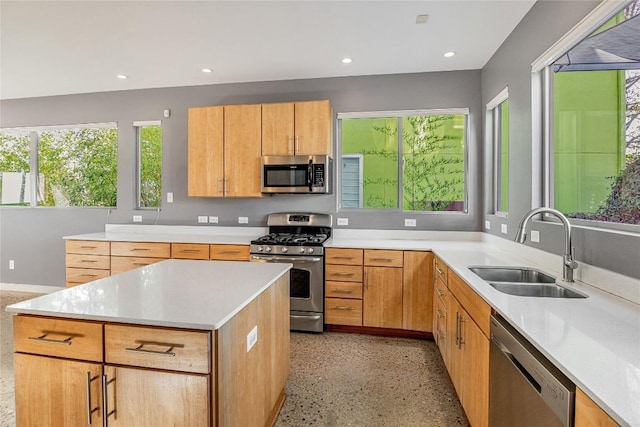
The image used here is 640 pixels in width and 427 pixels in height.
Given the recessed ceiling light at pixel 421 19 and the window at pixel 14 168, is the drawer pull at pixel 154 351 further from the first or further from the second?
the window at pixel 14 168

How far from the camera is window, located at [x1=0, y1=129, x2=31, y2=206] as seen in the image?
185 inches

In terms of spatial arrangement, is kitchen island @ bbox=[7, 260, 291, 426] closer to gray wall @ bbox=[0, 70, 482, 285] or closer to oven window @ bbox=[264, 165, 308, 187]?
oven window @ bbox=[264, 165, 308, 187]

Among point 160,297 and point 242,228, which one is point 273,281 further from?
point 242,228

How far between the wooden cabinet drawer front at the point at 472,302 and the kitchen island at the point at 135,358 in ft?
3.55

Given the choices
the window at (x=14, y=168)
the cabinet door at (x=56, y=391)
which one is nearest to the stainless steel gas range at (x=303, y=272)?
the cabinet door at (x=56, y=391)

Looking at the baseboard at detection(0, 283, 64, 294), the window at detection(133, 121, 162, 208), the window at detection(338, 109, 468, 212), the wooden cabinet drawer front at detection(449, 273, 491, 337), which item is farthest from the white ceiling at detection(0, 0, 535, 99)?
the baseboard at detection(0, 283, 64, 294)

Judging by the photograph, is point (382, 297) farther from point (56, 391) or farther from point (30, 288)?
point (30, 288)

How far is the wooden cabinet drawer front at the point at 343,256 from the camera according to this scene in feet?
10.5

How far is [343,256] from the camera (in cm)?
321

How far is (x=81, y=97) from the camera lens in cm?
443

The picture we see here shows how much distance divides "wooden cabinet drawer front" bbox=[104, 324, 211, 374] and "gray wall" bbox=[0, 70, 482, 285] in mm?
2781

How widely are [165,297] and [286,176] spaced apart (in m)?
2.31

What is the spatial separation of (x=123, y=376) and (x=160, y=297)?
32 cm

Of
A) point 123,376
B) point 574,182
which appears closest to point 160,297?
point 123,376
